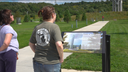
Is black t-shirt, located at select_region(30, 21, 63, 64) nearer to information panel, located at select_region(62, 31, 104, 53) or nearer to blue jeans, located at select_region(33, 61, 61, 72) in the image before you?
blue jeans, located at select_region(33, 61, 61, 72)

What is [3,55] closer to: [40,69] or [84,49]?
[40,69]

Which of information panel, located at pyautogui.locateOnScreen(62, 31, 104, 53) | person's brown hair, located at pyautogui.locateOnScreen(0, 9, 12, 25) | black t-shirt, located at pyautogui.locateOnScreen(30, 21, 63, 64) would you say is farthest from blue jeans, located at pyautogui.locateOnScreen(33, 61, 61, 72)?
information panel, located at pyautogui.locateOnScreen(62, 31, 104, 53)

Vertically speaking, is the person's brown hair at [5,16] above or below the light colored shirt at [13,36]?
above

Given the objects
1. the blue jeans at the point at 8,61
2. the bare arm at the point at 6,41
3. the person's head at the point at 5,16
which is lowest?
the blue jeans at the point at 8,61

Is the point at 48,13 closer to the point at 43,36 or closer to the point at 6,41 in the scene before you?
the point at 43,36

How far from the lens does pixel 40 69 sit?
101 inches

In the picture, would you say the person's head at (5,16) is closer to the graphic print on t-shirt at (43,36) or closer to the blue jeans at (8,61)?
the blue jeans at (8,61)

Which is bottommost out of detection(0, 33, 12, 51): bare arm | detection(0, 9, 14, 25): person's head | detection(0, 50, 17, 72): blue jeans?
detection(0, 50, 17, 72): blue jeans

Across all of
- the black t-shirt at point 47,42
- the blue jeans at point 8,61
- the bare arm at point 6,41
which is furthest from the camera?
the blue jeans at point 8,61

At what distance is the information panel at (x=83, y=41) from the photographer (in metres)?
3.59

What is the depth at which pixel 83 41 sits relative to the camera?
3.77 meters

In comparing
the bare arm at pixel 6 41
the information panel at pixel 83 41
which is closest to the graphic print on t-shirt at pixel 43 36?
the bare arm at pixel 6 41

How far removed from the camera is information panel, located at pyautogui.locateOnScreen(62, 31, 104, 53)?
359cm

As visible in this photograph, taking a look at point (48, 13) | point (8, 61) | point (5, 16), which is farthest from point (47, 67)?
point (5, 16)
